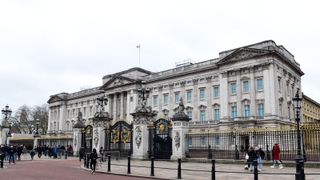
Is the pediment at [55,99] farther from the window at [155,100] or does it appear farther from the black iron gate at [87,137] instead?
the black iron gate at [87,137]

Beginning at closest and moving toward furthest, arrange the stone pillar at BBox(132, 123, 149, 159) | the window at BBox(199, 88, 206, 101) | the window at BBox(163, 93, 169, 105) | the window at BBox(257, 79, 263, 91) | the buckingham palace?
the stone pillar at BBox(132, 123, 149, 159)
the buckingham palace
the window at BBox(257, 79, 263, 91)
the window at BBox(199, 88, 206, 101)
the window at BBox(163, 93, 169, 105)

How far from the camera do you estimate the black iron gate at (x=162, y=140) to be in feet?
88.0

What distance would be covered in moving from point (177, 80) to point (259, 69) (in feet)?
63.8

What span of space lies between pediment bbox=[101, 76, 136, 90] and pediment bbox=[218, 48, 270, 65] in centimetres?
2601

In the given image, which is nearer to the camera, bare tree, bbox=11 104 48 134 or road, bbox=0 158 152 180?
road, bbox=0 158 152 180

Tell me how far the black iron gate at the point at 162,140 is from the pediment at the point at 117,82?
170 feet

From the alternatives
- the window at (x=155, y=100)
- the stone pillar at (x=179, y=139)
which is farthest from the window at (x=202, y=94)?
the stone pillar at (x=179, y=139)

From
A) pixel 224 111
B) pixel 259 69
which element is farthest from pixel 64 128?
pixel 259 69

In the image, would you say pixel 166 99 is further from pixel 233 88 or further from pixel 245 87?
pixel 245 87

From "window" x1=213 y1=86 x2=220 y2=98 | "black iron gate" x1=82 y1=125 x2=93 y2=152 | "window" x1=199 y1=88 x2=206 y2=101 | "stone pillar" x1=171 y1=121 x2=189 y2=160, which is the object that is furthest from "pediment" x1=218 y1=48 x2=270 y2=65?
"stone pillar" x1=171 y1=121 x2=189 y2=160

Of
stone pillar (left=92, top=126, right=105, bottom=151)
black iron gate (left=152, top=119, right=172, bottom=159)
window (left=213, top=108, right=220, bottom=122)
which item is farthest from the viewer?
window (left=213, top=108, right=220, bottom=122)

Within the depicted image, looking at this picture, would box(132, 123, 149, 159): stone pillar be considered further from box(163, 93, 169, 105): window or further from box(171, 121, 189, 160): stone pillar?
box(163, 93, 169, 105): window

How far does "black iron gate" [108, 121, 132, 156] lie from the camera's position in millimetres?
29078

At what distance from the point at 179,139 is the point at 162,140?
2.58 meters
